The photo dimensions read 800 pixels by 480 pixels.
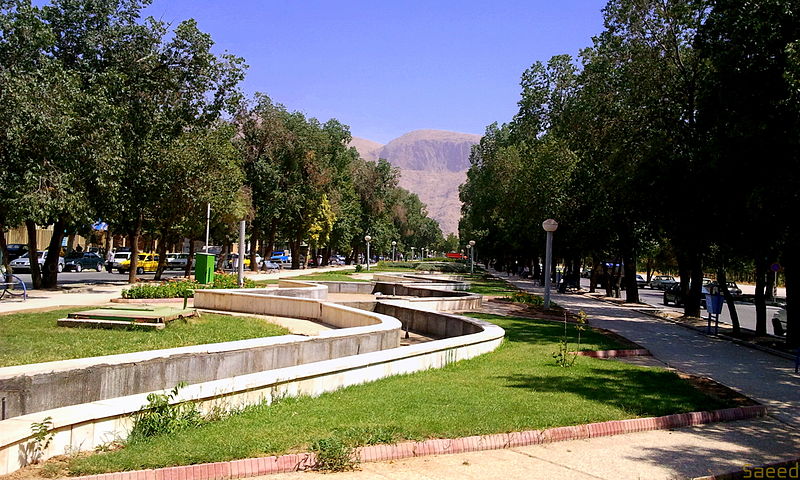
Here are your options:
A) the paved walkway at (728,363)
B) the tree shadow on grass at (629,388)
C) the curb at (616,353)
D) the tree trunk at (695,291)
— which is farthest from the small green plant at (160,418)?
the tree trunk at (695,291)

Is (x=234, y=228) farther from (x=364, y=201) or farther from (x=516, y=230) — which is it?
(x=364, y=201)

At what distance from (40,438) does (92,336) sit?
6.79 m

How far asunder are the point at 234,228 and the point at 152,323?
37659 mm

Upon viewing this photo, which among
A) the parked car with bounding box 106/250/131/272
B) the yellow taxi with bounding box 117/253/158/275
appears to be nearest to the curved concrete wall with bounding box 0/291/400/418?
the yellow taxi with bounding box 117/253/158/275

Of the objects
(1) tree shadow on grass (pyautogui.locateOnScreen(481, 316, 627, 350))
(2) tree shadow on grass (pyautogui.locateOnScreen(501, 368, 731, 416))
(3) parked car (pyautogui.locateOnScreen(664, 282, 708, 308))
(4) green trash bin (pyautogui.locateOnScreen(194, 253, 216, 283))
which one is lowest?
(3) parked car (pyautogui.locateOnScreen(664, 282, 708, 308))

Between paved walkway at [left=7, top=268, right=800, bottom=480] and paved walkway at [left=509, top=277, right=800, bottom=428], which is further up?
paved walkway at [left=7, top=268, right=800, bottom=480]

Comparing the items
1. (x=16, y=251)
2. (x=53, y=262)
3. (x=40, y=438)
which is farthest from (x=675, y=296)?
(x=16, y=251)

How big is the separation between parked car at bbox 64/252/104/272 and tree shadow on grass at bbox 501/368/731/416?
47.0 metres

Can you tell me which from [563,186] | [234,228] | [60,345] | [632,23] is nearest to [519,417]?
[60,345]

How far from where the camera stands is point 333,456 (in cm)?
589

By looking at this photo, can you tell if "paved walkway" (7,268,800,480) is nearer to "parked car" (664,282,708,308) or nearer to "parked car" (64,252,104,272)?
"parked car" (664,282,708,308)

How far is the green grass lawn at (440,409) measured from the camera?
596cm

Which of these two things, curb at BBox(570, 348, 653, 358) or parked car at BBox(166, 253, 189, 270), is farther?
parked car at BBox(166, 253, 189, 270)

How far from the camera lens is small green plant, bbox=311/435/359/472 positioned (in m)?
5.87
